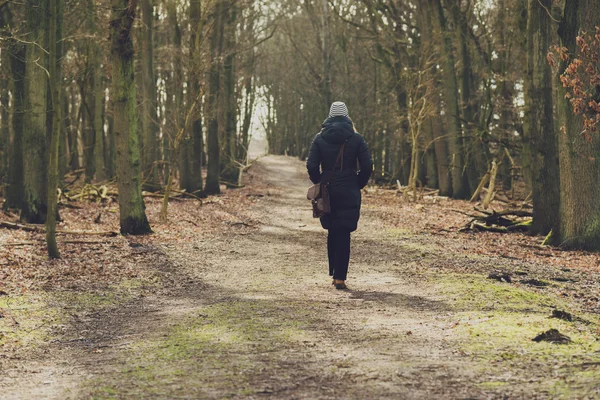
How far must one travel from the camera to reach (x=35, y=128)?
16.2m

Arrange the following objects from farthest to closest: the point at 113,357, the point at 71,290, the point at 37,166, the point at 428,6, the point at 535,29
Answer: the point at 428,6
the point at 37,166
the point at 535,29
the point at 71,290
the point at 113,357

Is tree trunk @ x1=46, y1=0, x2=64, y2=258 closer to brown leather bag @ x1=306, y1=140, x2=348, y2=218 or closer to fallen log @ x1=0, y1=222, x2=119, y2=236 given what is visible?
fallen log @ x1=0, y1=222, x2=119, y2=236

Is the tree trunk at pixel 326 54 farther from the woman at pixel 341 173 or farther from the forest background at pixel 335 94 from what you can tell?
the woman at pixel 341 173

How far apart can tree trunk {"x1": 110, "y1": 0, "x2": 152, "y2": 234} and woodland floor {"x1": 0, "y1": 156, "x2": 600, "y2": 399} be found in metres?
0.76

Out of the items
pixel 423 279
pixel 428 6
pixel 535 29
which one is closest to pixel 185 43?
pixel 428 6

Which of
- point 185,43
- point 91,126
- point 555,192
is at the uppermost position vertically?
point 185,43

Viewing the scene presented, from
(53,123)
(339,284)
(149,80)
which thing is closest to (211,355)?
(339,284)

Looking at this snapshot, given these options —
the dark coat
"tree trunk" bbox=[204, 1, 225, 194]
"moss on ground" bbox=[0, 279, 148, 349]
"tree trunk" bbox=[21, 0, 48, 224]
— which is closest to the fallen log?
"tree trunk" bbox=[21, 0, 48, 224]

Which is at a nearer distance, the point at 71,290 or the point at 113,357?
the point at 113,357

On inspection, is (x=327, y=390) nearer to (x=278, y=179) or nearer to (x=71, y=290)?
(x=71, y=290)

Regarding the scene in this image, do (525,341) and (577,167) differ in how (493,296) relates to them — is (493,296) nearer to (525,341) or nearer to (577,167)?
(525,341)

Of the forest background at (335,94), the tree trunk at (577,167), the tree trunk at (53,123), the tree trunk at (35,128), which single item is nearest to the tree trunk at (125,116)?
the forest background at (335,94)

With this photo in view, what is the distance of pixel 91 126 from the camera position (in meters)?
29.3

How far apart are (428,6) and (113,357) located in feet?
77.7
